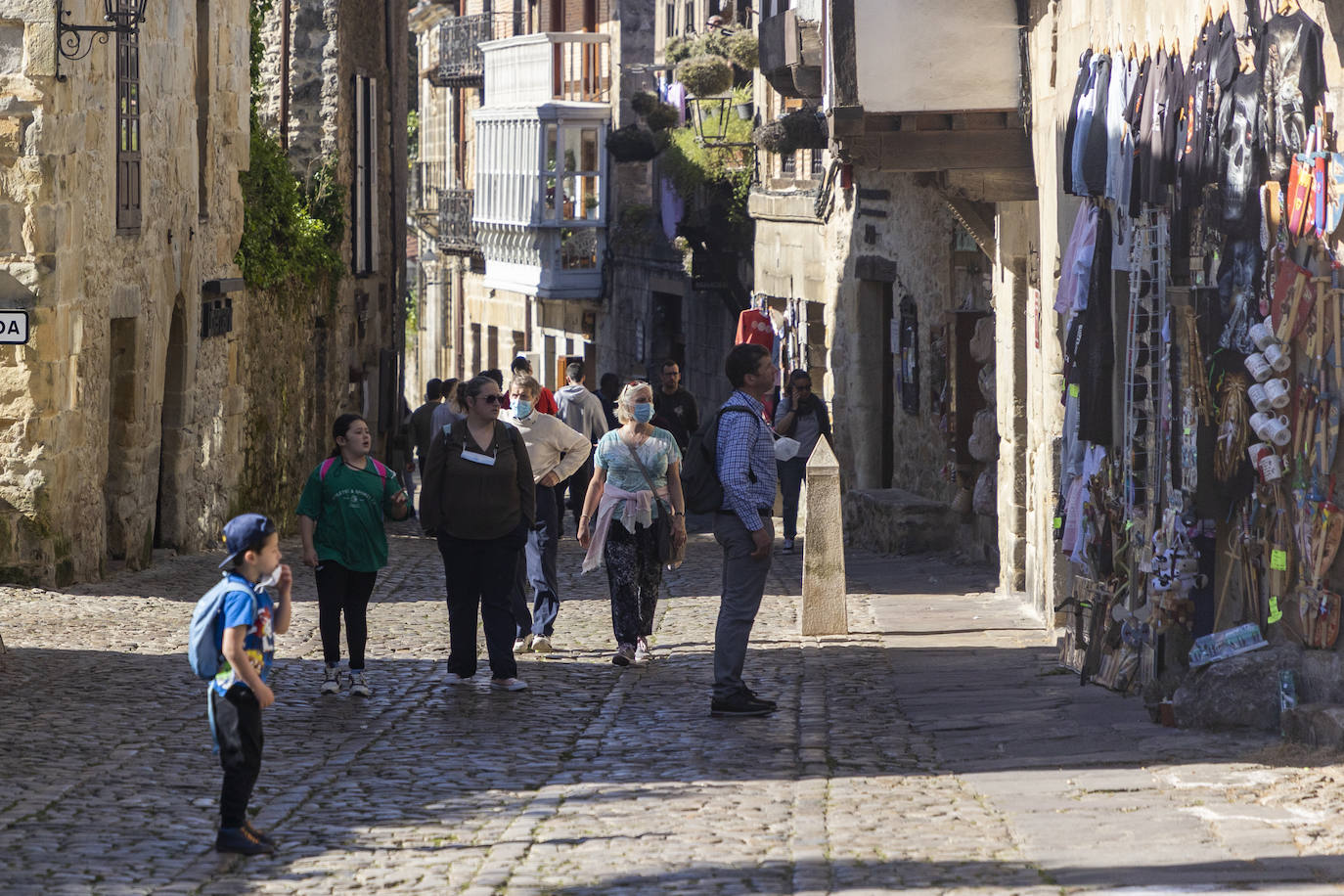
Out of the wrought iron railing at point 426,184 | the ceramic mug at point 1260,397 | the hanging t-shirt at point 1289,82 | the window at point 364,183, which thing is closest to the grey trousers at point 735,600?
the ceramic mug at point 1260,397

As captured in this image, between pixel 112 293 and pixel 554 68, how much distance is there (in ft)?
76.1

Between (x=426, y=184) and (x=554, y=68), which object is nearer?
(x=554, y=68)

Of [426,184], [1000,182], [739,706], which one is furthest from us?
[426,184]

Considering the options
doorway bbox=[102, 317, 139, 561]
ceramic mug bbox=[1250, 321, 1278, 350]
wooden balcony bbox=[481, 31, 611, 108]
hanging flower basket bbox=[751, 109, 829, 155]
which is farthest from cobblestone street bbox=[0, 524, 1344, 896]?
wooden balcony bbox=[481, 31, 611, 108]

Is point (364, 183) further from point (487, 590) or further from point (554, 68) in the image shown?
point (487, 590)

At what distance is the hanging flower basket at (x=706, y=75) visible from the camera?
27.9 metres

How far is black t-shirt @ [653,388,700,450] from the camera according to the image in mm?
18047

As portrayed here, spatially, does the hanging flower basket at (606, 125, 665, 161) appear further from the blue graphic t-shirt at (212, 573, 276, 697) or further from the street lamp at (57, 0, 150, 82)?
the blue graphic t-shirt at (212, 573, 276, 697)

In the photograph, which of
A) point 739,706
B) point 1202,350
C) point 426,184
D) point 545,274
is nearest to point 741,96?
point 545,274

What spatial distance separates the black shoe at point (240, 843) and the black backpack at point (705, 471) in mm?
3070

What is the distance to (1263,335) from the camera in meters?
7.39

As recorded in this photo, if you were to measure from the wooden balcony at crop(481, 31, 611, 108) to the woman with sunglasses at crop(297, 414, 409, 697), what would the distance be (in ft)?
90.3

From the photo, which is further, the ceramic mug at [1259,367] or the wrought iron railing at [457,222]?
the wrought iron railing at [457,222]

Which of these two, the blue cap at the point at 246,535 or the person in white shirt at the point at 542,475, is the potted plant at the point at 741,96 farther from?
the blue cap at the point at 246,535
